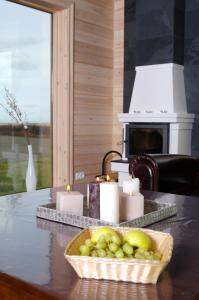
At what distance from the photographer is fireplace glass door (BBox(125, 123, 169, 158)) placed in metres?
4.69

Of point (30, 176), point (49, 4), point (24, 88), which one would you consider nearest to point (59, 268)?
point (30, 176)

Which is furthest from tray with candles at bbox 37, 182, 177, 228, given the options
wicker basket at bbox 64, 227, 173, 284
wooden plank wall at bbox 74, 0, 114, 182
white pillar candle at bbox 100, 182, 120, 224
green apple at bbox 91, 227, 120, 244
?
wooden plank wall at bbox 74, 0, 114, 182

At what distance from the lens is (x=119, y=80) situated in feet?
18.2

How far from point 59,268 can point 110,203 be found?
44 cm

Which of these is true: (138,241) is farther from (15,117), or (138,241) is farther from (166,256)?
(15,117)

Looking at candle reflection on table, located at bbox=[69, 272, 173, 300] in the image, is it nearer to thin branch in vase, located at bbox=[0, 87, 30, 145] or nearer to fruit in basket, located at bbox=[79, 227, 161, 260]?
fruit in basket, located at bbox=[79, 227, 161, 260]

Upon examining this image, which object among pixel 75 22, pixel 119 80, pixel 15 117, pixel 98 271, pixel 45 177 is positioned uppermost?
pixel 75 22

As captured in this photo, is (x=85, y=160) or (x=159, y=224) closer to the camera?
(x=159, y=224)

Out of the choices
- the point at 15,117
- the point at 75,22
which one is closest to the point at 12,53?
the point at 15,117

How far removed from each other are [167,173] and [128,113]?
2.35 meters

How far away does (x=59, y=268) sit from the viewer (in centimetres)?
101

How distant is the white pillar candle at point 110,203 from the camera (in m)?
1.40

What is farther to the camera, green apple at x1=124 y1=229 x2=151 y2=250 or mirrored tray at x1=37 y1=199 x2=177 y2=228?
mirrored tray at x1=37 y1=199 x2=177 y2=228

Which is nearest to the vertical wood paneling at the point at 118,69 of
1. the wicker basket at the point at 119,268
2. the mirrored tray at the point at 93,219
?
the mirrored tray at the point at 93,219
